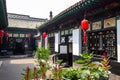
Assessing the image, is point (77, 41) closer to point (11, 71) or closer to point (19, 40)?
point (11, 71)

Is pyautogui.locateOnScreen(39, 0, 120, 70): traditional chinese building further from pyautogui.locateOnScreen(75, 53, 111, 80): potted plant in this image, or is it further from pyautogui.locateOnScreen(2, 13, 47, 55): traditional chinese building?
pyautogui.locateOnScreen(2, 13, 47, 55): traditional chinese building

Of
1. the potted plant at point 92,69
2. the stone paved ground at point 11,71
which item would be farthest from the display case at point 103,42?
the stone paved ground at point 11,71

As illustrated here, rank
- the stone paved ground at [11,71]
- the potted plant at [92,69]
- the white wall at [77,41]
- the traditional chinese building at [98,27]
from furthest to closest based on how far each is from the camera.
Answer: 1. the white wall at [77,41]
2. the stone paved ground at [11,71]
3. the traditional chinese building at [98,27]
4. the potted plant at [92,69]

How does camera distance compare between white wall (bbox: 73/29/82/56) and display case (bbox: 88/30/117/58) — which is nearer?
display case (bbox: 88/30/117/58)

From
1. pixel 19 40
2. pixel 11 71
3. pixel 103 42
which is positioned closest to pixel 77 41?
pixel 103 42

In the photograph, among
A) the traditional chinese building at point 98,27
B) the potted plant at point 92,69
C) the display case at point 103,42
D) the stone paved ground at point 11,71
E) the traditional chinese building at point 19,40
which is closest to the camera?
the potted plant at point 92,69

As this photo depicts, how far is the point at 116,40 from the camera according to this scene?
285 inches

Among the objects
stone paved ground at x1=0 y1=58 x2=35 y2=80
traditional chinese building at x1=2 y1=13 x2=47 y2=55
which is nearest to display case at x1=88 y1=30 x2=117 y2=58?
stone paved ground at x1=0 y1=58 x2=35 y2=80

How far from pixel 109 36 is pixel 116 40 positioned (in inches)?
22.7

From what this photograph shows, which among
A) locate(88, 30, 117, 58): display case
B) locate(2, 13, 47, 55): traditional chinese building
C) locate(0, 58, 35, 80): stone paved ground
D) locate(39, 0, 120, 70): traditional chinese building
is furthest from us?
locate(2, 13, 47, 55): traditional chinese building

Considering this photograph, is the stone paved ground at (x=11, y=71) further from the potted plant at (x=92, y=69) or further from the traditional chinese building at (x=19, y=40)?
the traditional chinese building at (x=19, y=40)

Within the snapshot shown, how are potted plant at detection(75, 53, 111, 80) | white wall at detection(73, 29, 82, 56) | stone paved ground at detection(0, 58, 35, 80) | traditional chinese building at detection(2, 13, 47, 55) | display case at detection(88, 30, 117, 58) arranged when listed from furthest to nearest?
traditional chinese building at detection(2, 13, 47, 55)
white wall at detection(73, 29, 82, 56)
stone paved ground at detection(0, 58, 35, 80)
display case at detection(88, 30, 117, 58)
potted plant at detection(75, 53, 111, 80)

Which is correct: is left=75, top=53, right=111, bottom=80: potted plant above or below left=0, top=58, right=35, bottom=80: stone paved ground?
above

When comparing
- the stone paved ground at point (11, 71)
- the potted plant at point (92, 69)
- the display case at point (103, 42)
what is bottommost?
the stone paved ground at point (11, 71)
